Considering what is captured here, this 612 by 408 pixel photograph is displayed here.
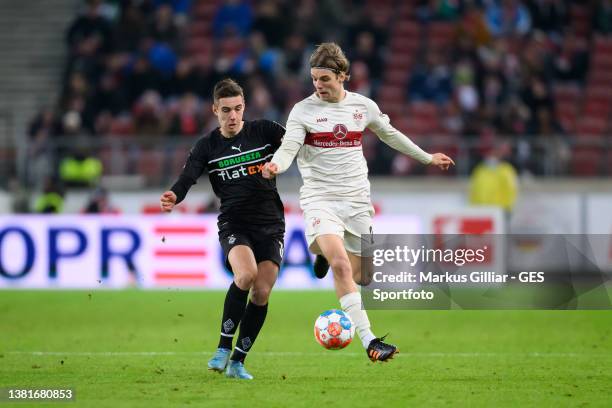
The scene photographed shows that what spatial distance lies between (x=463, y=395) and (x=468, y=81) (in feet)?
47.8

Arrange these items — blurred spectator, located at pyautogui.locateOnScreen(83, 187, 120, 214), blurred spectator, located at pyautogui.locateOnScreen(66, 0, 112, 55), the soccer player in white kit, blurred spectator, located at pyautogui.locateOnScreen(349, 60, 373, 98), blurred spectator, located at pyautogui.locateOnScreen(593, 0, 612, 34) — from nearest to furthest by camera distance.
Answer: the soccer player in white kit
blurred spectator, located at pyautogui.locateOnScreen(83, 187, 120, 214)
blurred spectator, located at pyautogui.locateOnScreen(349, 60, 373, 98)
blurred spectator, located at pyautogui.locateOnScreen(66, 0, 112, 55)
blurred spectator, located at pyautogui.locateOnScreen(593, 0, 612, 34)

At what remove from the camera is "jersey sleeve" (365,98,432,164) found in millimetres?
8914

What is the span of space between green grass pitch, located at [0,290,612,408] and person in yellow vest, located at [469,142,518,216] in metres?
4.24

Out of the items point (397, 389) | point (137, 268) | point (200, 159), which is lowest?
point (137, 268)

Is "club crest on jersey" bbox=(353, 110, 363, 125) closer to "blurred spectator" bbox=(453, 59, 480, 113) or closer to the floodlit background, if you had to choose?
the floodlit background

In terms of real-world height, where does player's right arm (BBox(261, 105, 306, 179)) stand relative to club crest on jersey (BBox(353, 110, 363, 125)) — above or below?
below

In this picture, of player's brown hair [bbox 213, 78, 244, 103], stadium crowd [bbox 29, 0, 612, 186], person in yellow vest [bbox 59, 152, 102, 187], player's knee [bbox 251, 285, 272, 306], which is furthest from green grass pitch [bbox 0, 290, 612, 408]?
stadium crowd [bbox 29, 0, 612, 186]

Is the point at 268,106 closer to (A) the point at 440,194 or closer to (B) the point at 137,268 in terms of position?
(A) the point at 440,194

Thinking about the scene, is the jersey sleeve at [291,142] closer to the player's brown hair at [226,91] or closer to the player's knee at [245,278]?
the player's brown hair at [226,91]

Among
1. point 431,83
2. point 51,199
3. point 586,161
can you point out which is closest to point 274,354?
point 51,199

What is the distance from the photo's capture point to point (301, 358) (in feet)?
32.8

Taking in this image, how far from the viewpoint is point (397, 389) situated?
26.3 feet

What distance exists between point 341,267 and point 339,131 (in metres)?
1.01

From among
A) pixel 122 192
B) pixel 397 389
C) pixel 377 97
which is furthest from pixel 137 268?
pixel 397 389
